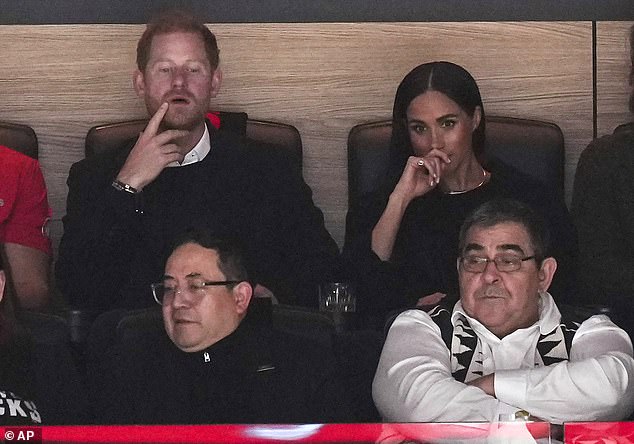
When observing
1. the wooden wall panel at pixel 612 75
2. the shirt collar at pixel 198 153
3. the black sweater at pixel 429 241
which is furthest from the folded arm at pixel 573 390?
the wooden wall panel at pixel 612 75

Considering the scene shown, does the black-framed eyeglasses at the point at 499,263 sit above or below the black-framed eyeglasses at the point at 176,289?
above

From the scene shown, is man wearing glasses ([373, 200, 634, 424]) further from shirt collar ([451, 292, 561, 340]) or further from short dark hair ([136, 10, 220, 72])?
short dark hair ([136, 10, 220, 72])

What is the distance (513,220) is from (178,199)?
0.73 m

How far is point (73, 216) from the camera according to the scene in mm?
2539

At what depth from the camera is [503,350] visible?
7.25 ft

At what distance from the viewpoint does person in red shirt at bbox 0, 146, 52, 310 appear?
2533 millimetres

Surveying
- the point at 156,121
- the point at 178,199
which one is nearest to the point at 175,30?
the point at 156,121

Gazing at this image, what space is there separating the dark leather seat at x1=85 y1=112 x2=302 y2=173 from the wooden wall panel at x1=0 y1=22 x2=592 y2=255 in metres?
0.22

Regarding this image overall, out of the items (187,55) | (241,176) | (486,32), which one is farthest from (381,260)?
(486,32)

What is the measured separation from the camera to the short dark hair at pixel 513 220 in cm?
230

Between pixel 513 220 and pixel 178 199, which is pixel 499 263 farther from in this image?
pixel 178 199

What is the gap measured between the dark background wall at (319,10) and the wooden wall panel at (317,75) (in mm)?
61

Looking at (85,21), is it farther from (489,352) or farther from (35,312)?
(489,352)

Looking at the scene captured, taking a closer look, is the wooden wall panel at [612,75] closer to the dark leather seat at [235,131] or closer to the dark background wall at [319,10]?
the dark background wall at [319,10]
